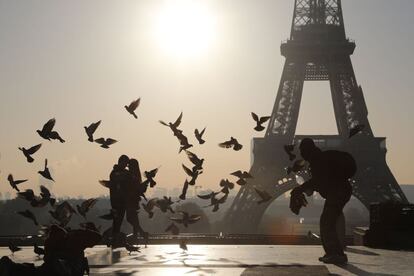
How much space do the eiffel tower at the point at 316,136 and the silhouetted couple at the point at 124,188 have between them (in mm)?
39867

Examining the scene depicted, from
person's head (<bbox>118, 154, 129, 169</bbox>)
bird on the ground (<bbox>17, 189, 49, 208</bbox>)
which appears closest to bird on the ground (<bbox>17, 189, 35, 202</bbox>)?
bird on the ground (<bbox>17, 189, 49, 208</bbox>)

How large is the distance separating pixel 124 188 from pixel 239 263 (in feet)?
13.1

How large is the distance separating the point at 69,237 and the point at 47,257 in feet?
1.35

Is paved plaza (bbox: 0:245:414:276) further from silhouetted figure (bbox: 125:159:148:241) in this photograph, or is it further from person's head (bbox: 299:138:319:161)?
person's head (bbox: 299:138:319:161)

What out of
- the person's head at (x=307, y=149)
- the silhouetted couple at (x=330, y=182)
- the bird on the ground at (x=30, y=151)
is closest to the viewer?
the silhouetted couple at (x=330, y=182)

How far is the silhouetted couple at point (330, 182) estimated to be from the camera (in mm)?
12070

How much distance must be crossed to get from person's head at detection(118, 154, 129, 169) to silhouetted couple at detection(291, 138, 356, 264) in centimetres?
526

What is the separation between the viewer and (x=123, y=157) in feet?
53.2

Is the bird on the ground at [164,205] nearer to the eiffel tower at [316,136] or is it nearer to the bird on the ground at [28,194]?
the bird on the ground at [28,194]

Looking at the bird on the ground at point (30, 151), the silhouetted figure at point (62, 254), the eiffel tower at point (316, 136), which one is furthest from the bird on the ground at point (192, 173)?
the eiffel tower at point (316, 136)

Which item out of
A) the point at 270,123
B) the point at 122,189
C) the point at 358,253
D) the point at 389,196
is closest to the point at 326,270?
the point at 358,253

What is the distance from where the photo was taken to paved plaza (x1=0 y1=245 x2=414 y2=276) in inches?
450

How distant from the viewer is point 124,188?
16172mm

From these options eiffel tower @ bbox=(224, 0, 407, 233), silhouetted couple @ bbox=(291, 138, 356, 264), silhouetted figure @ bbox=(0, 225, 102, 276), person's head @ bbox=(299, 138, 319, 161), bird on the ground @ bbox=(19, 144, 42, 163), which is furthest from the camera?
eiffel tower @ bbox=(224, 0, 407, 233)
